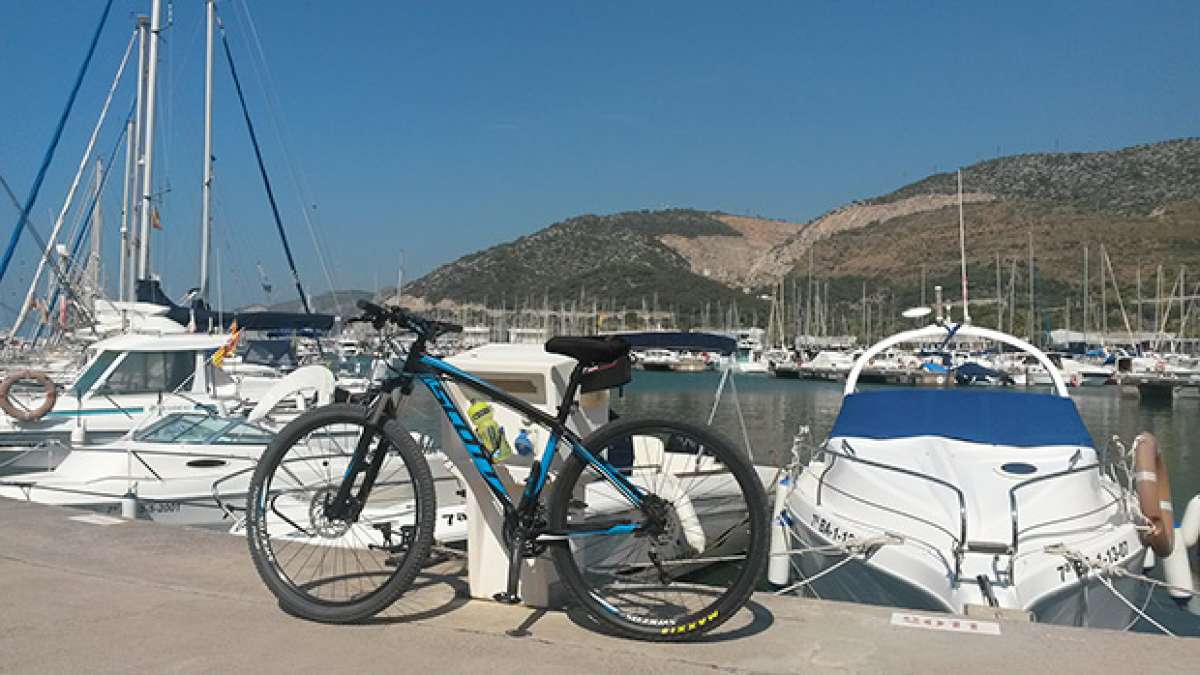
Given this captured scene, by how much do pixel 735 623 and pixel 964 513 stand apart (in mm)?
3318

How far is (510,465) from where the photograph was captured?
16.9ft

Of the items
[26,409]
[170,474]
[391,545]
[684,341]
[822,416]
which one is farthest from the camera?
[822,416]

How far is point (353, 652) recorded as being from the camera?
4.33m

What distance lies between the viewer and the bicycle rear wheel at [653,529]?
4.53 m

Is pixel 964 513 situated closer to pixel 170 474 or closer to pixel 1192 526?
pixel 1192 526

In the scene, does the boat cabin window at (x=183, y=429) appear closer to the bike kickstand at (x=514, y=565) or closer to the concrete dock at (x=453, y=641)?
the concrete dock at (x=453, y=641)

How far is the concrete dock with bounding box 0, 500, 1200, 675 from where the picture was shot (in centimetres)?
414

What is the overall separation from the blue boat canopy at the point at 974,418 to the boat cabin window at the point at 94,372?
14.9 m

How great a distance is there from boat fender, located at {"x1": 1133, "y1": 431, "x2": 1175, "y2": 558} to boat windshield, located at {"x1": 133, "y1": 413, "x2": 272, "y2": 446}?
11.0 metres

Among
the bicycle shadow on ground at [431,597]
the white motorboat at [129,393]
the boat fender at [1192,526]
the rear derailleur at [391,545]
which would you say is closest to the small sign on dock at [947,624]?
the bicycle shadow on ground at [431,597]

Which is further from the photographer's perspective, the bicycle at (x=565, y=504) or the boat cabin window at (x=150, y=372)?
the boat cabin window at (x=150, y=372)

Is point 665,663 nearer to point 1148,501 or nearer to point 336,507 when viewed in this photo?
point 336,507

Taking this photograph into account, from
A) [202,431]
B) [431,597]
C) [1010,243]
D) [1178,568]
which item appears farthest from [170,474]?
[1010,243]

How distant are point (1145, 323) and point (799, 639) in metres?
126
